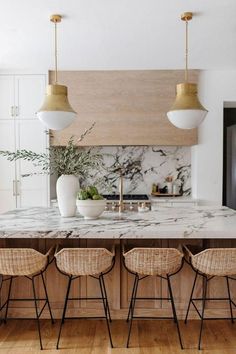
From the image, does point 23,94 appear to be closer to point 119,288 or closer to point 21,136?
point 21,136

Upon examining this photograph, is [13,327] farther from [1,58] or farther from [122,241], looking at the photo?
[1,58]

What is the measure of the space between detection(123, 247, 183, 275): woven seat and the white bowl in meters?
0.57

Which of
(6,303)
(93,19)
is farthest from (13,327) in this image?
(93,19)

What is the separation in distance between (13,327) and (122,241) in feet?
3.61

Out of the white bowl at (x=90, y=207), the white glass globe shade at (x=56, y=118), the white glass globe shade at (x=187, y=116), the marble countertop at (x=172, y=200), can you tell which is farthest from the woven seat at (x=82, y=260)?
the marble countertop at (x=172, y=200)

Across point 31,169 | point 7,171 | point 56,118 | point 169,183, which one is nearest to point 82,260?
point 56,118

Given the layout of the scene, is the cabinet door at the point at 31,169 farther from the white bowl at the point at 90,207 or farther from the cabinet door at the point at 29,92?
the white bowl at the point at 90,207

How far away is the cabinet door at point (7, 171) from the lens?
4.73 meters

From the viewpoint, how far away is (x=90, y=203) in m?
2.85

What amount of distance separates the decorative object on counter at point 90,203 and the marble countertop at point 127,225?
0.07 meters

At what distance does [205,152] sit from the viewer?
4707 mm

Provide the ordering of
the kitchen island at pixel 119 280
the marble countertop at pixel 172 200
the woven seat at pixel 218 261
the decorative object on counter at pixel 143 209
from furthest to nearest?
the marble countertop at pixel 172 200 → the decorative object on counter at pixel 143 209 → the kitchen island at pixel 119 280 → the woven seat at pixel 218 261

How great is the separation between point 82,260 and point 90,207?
56cm

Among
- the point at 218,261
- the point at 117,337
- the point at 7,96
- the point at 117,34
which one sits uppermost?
the point at 117,34
